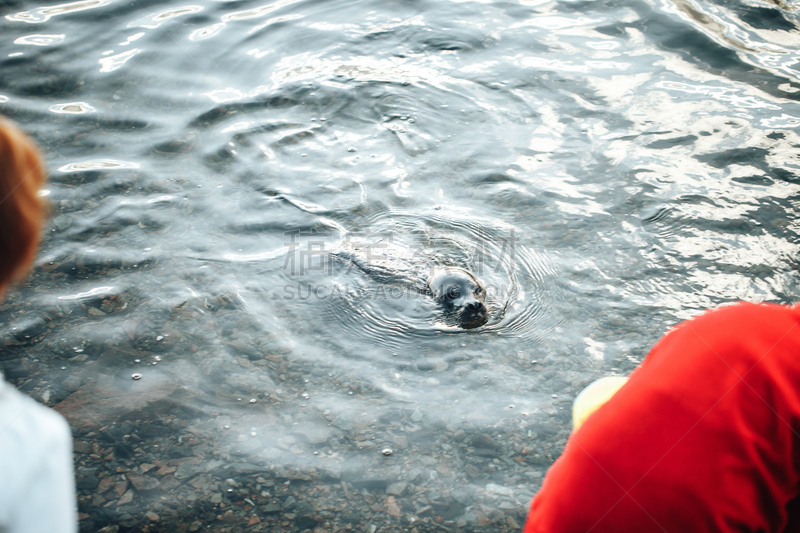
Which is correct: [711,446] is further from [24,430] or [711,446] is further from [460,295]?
[460,295]

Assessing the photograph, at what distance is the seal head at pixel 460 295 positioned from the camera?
174 inches

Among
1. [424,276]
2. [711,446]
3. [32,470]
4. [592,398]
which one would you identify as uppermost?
[711,446]

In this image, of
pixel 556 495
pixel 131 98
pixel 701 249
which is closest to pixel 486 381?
pixel 701 249

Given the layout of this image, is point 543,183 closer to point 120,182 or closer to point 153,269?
point 153,269

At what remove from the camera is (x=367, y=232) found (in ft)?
17.9

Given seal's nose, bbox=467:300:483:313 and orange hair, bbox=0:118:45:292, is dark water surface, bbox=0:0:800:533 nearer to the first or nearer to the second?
seal's nose, bbox=467:300:483:313

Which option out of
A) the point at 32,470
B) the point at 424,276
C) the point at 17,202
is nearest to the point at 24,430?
the point at 32,470

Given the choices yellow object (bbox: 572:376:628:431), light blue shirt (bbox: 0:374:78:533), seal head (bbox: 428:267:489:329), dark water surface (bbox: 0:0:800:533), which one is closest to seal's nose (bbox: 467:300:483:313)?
seal head (bbox: 428:267:489:329)

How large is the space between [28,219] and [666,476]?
1.37 meters

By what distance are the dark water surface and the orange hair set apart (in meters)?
2.15

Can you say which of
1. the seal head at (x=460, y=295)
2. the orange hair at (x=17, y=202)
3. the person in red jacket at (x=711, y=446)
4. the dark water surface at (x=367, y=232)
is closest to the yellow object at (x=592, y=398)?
the person in red jacket at (x=711, y=446)

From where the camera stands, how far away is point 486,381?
3889 millimetres

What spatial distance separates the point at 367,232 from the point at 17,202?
14.2 ft

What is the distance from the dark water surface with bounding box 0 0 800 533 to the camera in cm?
332
